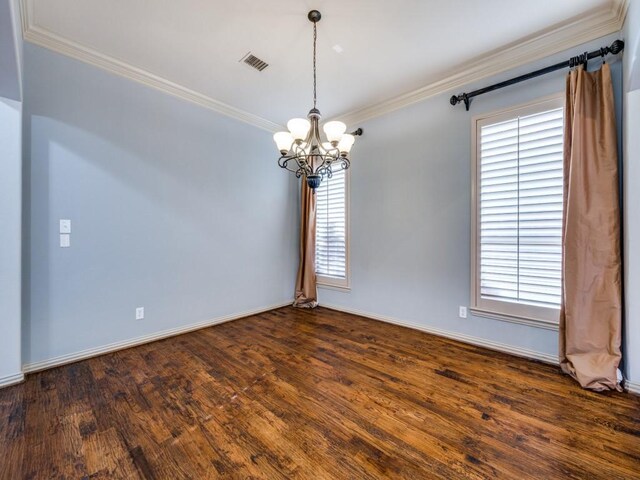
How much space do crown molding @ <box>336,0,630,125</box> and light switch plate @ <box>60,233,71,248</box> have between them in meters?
3.79

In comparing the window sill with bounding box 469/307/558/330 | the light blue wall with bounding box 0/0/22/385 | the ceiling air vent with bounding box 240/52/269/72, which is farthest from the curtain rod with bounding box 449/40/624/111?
the light blue wall with bounding box 0/0/22/385

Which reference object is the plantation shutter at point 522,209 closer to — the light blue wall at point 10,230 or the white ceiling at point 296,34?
the white ceiling at point 296,34

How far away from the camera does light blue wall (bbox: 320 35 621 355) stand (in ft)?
9.11

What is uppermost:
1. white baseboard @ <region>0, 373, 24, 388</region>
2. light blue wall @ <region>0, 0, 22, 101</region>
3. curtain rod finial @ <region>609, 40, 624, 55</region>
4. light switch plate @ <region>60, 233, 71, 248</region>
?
curtain rod finial @ <region>609, 40, 624, 55</region>

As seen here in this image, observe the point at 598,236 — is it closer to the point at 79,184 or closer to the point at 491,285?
the point at 491,285

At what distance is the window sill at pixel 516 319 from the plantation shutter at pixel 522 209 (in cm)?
16

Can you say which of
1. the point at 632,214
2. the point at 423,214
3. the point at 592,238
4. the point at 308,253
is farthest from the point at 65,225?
the point at 632,214

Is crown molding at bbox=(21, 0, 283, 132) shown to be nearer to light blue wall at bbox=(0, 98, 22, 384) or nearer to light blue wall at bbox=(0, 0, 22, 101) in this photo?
light blue wall at bbox=(0, 0, 22, 101)

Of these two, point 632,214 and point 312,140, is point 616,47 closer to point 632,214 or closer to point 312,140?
point 632,214

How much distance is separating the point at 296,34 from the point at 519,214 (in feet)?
8.56

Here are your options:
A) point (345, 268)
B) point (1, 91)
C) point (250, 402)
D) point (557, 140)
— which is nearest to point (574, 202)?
point (557, 140)

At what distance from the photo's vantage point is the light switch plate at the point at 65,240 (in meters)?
2.49

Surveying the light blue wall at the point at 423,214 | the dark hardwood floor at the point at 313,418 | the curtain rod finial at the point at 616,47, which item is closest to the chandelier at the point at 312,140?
the light blue wall at the point at 423,214

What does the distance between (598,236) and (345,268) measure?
2.69 metres
